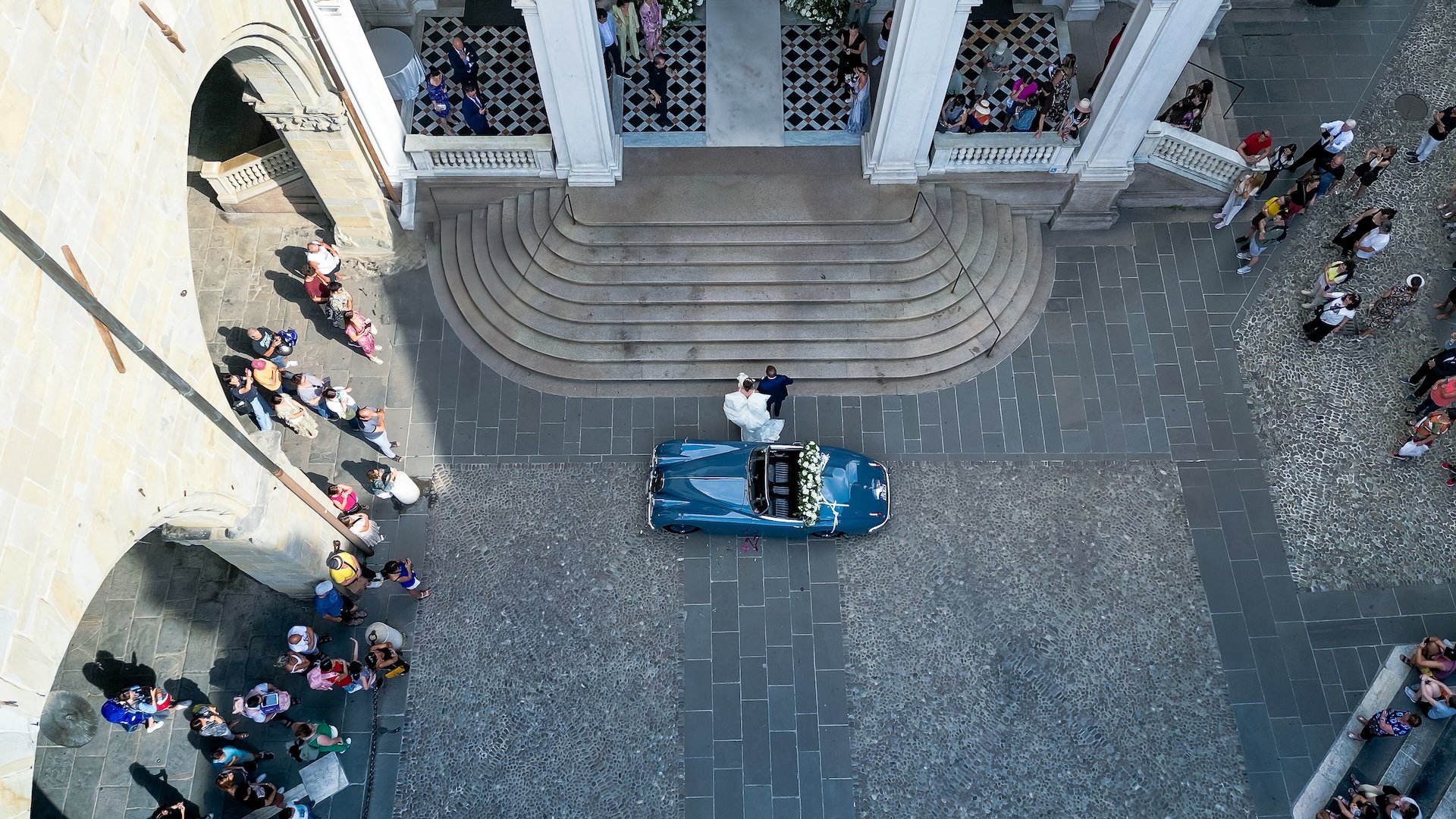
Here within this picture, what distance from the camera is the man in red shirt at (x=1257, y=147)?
14.3 meters

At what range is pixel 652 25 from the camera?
1471 cm

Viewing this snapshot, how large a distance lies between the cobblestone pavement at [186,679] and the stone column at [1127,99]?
38.0 ft

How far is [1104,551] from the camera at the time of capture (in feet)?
42.4

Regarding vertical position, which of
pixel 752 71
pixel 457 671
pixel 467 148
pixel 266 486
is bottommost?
pixel 457 671

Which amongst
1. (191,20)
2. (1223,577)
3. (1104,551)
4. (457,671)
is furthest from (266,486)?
(1223,577)

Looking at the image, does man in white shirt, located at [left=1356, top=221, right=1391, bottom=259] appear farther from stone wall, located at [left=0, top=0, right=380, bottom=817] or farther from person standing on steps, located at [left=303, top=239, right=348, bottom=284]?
stone wall, located at [left=0, top=0, right=380, bottom=817]

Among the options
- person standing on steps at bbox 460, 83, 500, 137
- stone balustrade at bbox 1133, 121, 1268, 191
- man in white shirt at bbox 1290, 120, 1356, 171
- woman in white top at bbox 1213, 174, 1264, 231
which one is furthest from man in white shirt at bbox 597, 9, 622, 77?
man in white shirt at bbox 1290, 120, 1356, 171

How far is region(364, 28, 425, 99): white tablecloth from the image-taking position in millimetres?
14570

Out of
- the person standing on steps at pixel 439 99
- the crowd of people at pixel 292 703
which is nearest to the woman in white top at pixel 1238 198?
the person standing on steps at pixel 439 99

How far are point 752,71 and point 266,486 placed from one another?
9.72m

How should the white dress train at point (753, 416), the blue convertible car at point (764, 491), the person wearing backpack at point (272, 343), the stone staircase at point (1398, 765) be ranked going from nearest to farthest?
the stone staircase at point (1398, 765)
the blue convertible car at point (764, 491)
the white dress train at point (753, 416)
the person wearing backpack at point (272, 343)

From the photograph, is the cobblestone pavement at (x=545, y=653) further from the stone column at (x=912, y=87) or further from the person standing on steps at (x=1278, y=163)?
the person standing on steps at (x=1278, y=163)

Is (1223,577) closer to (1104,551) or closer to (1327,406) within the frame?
(1104,551)

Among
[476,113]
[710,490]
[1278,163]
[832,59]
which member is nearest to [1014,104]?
[832,59]
